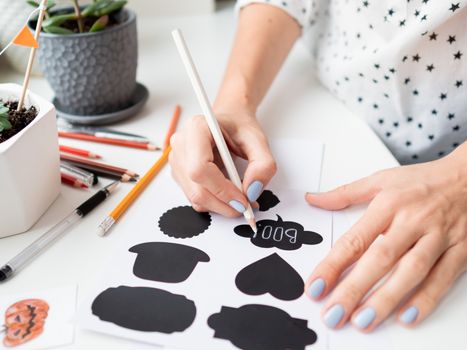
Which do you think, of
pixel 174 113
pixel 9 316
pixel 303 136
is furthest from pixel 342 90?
pixel 9 316

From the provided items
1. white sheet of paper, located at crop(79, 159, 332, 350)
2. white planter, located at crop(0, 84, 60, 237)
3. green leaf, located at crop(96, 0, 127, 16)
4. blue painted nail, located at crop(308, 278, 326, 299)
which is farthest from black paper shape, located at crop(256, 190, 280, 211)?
green leaf, located at crop(96, 0, 127, 16)

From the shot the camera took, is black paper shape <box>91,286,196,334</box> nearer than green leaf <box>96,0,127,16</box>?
Yes

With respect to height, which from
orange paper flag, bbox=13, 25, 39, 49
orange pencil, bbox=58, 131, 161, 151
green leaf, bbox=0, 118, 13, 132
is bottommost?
orange pencil, bbox=58, 131, 161, 151

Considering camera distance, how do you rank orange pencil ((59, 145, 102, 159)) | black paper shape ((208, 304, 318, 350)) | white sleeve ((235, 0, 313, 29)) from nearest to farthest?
black paper shape ((208, 304, 318, 350)) < orange pencil ((59, 145, 102, 159)) < white sleeve ((235, 0, 313, 29))

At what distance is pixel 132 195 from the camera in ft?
1.76

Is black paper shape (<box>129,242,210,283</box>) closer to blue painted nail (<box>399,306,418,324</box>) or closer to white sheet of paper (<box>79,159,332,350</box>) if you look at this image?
white sheet of paper (<box>79,159,332,350</box>)

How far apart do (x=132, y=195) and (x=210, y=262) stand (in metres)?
0.14

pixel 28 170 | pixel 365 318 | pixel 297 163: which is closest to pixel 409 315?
pixel 365 318

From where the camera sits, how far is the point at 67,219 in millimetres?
503

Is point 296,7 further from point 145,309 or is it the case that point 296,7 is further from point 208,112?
point 145,309

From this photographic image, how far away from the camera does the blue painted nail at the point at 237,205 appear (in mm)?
492

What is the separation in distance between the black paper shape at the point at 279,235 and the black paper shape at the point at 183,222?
0.04 metres

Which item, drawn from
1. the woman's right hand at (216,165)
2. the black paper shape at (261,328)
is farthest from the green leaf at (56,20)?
the black paper shape at (261,328)

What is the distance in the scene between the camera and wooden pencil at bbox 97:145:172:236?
493 millimetres
